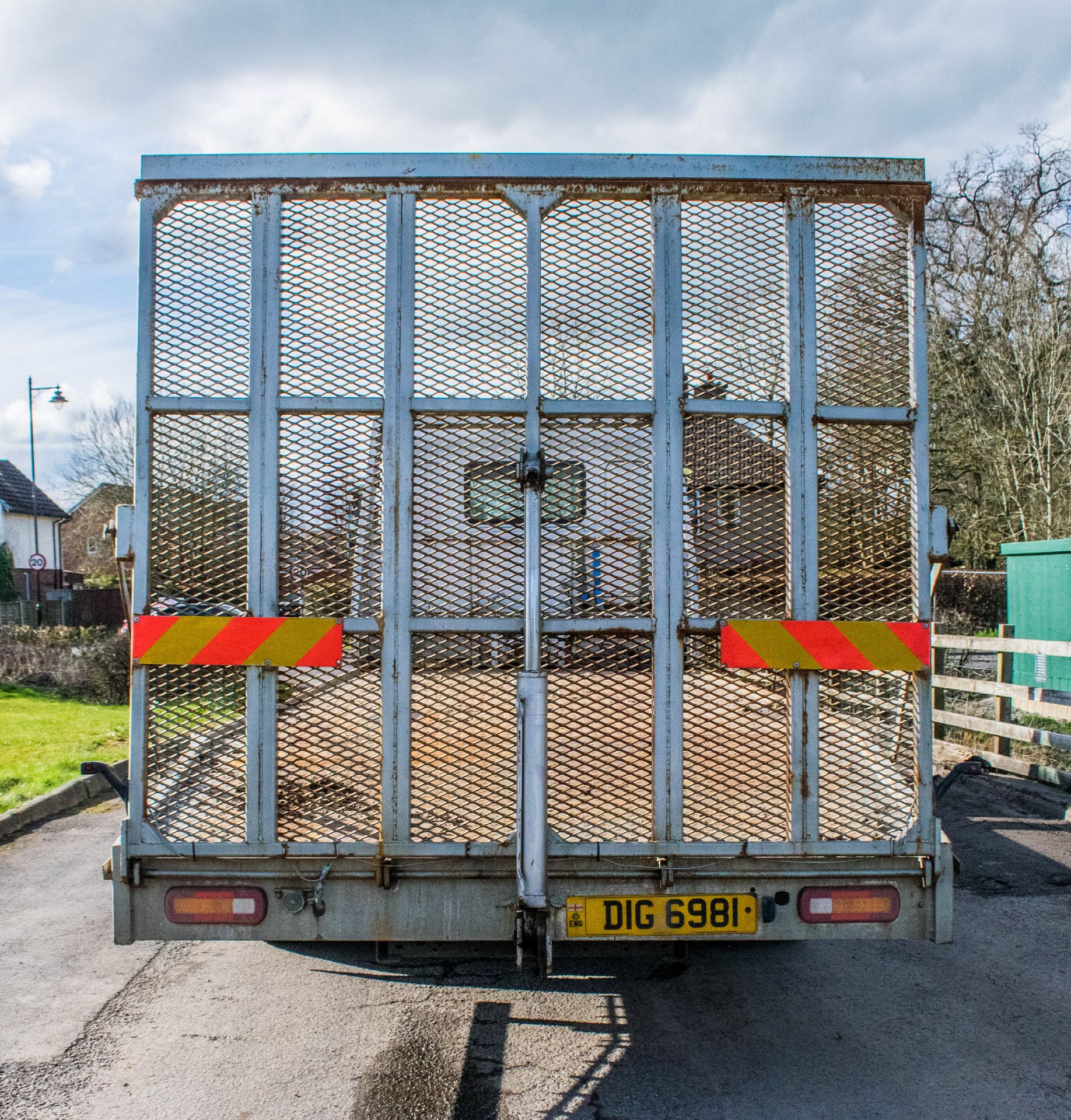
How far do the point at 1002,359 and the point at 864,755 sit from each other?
22.3 m

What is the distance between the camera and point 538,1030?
3857 millimetres

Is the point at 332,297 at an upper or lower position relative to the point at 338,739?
upper

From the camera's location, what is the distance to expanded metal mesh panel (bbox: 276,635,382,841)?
3127 mm

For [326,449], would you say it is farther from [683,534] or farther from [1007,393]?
[1007,393]

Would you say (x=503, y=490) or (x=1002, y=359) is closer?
(x=503, y=490)

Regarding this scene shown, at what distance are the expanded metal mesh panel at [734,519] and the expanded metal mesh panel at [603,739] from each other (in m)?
0.30

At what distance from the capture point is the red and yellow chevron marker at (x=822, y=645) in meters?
3.12

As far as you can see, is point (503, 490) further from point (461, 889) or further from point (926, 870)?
point (926, 870)

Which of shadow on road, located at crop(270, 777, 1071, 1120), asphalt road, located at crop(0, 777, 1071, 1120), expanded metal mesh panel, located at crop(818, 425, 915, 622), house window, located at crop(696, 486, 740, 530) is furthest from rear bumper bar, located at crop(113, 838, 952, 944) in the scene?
house window, located at crop(696, 486, 740, 530)

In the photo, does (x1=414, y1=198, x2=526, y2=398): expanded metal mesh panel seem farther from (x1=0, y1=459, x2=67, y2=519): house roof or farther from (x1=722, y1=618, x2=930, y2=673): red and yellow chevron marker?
(x1=0, y1=459, x2=67, y2=519): house roof

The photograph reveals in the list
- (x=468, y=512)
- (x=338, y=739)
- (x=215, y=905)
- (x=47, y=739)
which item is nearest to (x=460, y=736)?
(x=338, y=739)

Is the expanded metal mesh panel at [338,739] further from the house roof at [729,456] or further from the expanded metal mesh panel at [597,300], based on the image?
the house roof at [729,456]

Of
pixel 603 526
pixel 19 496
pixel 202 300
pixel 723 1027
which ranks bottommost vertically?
pixel 723 1027

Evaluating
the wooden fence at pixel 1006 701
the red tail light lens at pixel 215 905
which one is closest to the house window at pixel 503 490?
the red tail light lens at pixel 215 905
